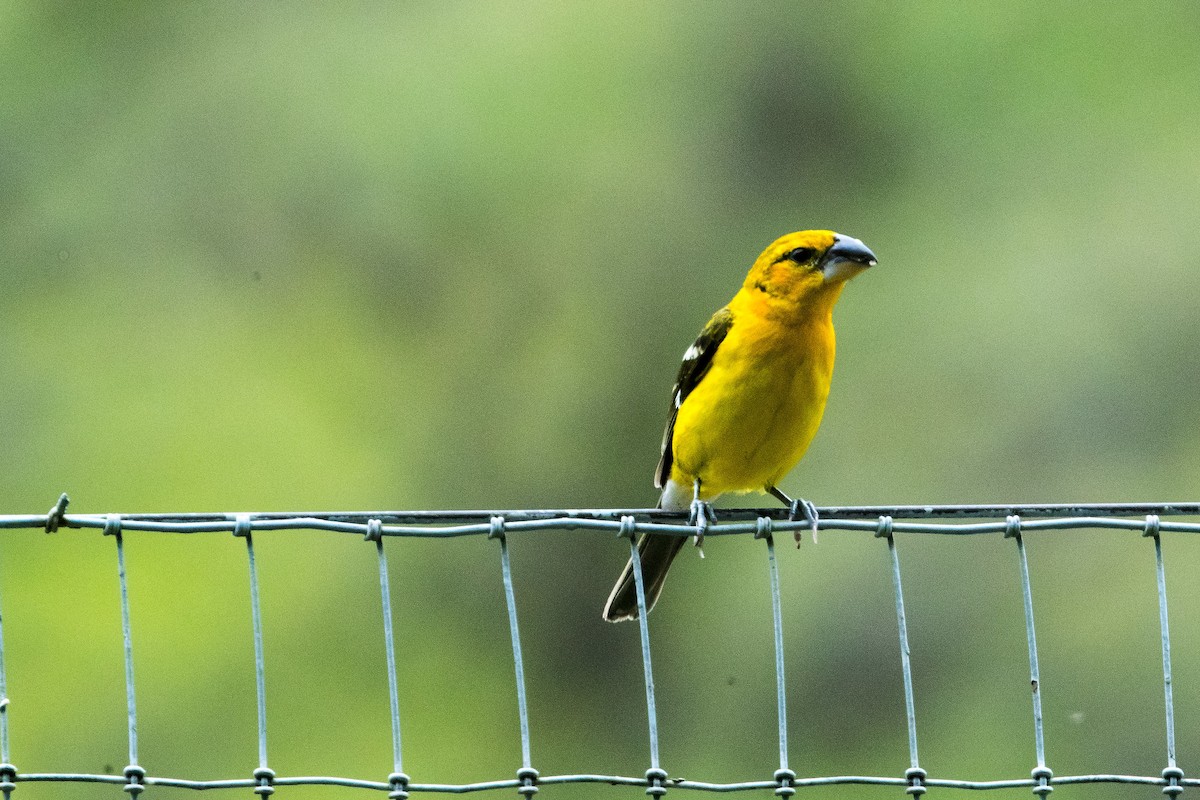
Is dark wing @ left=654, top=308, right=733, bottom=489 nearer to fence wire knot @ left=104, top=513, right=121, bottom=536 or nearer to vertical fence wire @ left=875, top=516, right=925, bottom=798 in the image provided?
vertical fence wire @ left=875, top=516, right=925, bottom=798

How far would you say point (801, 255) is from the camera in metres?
5.44

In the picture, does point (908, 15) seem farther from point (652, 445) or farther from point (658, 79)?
point (652, 445)

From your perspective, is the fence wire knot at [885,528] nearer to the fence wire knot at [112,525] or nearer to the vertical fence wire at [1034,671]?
the vertical fence wire at [1034,671]

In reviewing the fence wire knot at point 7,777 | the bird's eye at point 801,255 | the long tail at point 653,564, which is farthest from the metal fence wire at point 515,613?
the bird's eye at point 801,255

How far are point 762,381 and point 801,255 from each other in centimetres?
58

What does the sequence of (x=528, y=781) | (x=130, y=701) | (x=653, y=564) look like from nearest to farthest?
(x=130, y=701) → (x=528, y=781) → (x=653, y=564)

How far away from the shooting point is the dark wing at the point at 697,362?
18.1 feet

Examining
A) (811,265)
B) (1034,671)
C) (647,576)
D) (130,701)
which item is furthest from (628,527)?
(811,265)

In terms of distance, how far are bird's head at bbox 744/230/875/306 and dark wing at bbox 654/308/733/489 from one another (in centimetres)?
20

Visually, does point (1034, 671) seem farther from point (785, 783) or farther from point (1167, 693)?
point (785, 783)

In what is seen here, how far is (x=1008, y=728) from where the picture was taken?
38.4ft

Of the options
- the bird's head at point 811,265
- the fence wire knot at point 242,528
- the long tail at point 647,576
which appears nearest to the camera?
the fence wire knot at point 242,528

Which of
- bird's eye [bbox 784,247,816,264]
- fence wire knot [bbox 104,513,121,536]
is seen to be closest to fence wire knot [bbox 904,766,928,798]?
fence wire knot [bbox 104,513,121,536]

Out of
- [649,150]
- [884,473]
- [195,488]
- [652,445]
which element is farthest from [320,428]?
[884,473]
